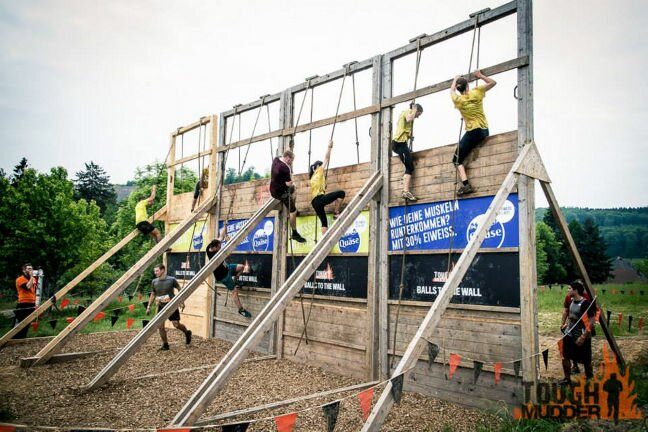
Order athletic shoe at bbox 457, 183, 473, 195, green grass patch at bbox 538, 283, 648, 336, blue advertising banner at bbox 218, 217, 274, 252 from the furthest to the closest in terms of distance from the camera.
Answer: green grass patch at bbox 538, 283, 648, 336 → blue advertising banner at bbox 218, 217, 274, 252 → athletic shoe at bbox 457, 183, 473, 195

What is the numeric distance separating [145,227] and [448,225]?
859cm

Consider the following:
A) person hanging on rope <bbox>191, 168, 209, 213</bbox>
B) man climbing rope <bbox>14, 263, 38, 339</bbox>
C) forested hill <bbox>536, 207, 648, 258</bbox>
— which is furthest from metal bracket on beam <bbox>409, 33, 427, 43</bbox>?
forested hill <bbox>536, 207, 648, 258</bbox>

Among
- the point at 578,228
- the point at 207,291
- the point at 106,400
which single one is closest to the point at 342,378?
the point at 106,400

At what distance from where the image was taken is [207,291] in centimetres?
1105

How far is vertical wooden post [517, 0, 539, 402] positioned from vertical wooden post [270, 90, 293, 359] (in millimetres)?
5069

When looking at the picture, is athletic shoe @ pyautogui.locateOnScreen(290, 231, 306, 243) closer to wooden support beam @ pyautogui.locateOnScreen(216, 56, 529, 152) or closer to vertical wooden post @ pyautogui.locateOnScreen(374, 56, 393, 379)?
vertical wooden post @ pyautogui.locateOnScreen(374, 56, 393, 379)

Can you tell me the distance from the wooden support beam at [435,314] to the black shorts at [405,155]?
73.5 inches

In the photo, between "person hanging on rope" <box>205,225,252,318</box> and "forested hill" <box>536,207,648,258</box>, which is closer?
"person hanging on rope" <box>205,225,252,318</box>

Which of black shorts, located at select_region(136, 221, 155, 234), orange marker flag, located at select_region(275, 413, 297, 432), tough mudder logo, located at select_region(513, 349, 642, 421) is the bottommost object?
tough mudder logo, located at select_region(513, 349, 642, 421)

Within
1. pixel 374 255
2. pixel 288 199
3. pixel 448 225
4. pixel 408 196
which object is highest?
pixel 288 199

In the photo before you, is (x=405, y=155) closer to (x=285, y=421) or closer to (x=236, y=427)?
(x=285, y=421)

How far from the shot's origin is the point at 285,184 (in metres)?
8.41

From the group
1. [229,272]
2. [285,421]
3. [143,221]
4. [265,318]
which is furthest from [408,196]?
[143,221]

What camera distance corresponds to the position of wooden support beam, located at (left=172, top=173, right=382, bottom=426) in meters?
4.71
